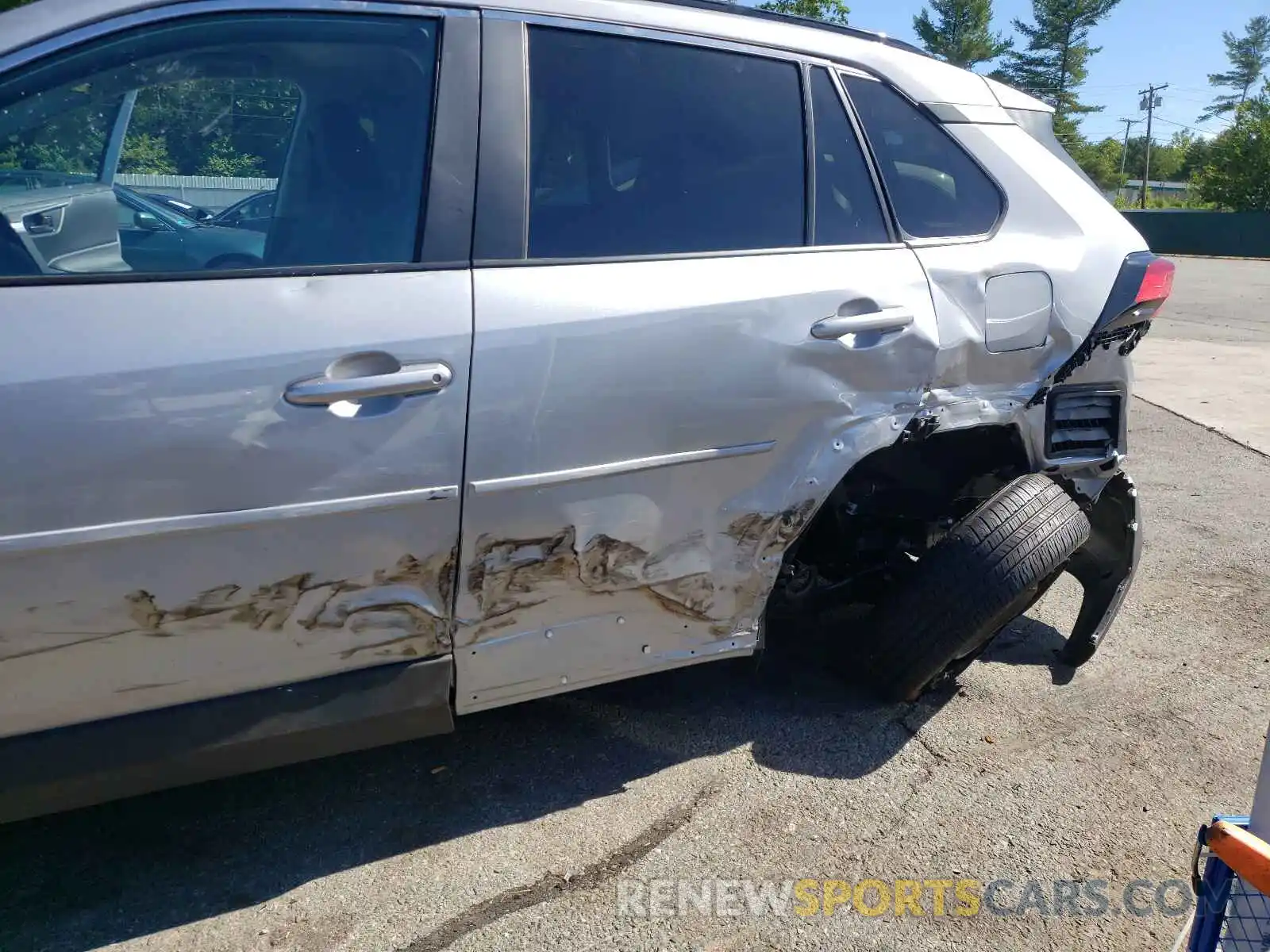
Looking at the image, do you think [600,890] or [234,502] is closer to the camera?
[234,502]

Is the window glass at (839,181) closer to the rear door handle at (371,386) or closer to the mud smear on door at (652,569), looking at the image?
the mud smear on door at (652,569)

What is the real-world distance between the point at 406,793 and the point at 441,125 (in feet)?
5.67

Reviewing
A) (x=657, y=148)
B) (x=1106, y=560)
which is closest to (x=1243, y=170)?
(x=1106, y=560)

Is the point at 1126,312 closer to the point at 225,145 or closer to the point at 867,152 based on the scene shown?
the point at 867,152

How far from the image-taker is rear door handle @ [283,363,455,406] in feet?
6.57

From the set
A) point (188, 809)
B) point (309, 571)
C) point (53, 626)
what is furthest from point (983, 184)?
point (188, 809)

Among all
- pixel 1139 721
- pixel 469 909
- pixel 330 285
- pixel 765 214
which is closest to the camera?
pixel 330 285

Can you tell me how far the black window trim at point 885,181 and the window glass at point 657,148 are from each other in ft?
0.58

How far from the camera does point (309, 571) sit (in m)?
2.10

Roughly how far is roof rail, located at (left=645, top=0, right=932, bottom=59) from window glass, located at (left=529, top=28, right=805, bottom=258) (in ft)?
0.51

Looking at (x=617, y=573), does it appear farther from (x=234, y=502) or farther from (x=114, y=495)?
(x=114, y=495)

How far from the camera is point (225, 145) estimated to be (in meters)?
2.23

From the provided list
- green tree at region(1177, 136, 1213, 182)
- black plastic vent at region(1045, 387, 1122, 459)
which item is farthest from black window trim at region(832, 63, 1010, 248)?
green tree at region(1177, 136, 1213, 182)

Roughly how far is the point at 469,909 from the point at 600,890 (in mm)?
307
